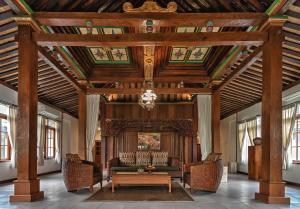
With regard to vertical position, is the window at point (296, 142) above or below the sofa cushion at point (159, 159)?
above

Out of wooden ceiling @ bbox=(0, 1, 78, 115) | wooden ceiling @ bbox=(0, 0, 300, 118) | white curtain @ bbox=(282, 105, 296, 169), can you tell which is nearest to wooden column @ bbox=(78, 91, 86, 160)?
wooden ceiling @ bbox=(0, 0, 300, 118)

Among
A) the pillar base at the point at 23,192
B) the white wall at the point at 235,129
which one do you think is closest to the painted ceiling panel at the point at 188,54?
the white wall at the point at 235,129

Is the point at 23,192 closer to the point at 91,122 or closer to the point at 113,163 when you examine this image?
the point at 91,122

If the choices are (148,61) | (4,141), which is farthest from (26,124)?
(4,141)

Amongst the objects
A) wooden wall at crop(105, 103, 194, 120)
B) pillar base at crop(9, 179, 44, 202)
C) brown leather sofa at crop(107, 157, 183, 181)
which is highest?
wooden wall at crop(105, 103, 194, 120)

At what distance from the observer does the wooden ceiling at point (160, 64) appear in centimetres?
639

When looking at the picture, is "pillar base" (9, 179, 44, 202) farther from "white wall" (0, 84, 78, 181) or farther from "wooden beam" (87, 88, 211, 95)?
"wooden beam" (87, 88, 211, 95)

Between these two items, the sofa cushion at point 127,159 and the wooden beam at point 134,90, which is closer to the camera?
the wooden beam at point 134,90

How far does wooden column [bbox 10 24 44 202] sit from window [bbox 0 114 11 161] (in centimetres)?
444

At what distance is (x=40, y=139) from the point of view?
13133 mm

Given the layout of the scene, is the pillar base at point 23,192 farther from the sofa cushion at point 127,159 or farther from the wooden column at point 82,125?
the sofa cushion at point 127,159

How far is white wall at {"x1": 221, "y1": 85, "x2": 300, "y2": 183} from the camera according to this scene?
32.6 feet

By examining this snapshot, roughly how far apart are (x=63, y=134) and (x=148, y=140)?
415 cm

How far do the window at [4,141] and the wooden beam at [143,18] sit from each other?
5.04 m
